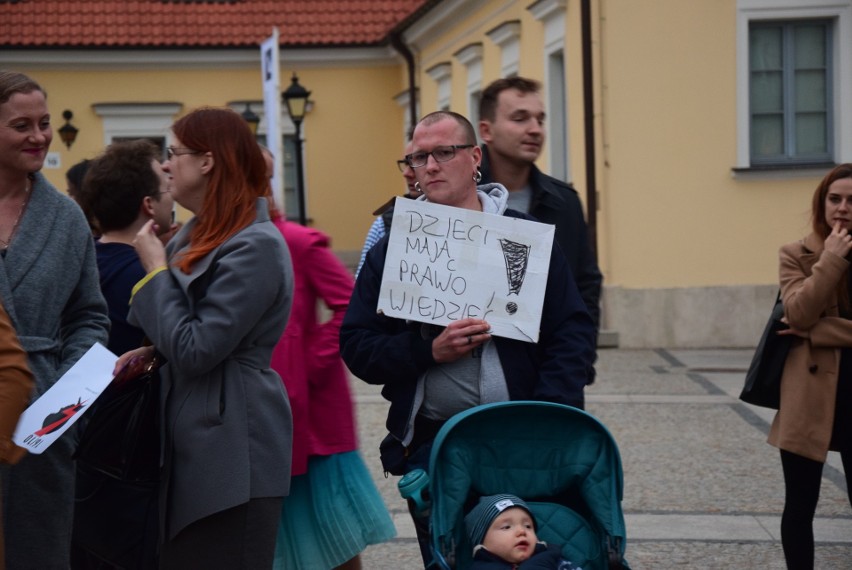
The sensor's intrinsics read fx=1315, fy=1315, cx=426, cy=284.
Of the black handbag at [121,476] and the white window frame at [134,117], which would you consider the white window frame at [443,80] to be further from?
the black handbag at [121,476]

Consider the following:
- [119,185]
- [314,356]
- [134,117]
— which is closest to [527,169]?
[314,356]

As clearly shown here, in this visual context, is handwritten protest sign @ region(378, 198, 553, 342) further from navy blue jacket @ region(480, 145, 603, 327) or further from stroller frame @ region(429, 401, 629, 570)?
navy blue jacket @ region(480, 145, 603, 327)

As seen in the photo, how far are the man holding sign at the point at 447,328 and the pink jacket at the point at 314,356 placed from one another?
0.91 meters

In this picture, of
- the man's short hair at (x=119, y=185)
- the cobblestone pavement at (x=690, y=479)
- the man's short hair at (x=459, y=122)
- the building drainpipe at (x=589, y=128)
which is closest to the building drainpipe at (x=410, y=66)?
the building drainpipe at (x=589, y=128)

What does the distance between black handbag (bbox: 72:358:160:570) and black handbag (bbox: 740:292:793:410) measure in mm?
2657

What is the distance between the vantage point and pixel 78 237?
163 inches

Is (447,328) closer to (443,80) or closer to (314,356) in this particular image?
(314,356)

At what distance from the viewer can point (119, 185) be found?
16.2ft

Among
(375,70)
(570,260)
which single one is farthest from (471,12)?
(570,260)

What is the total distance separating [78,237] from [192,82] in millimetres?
25238

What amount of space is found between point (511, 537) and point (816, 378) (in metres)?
2.29

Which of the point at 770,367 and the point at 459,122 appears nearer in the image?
the point at 459,122

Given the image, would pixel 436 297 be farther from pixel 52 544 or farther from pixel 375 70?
pixel 375 70

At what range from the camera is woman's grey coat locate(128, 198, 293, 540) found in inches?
145
